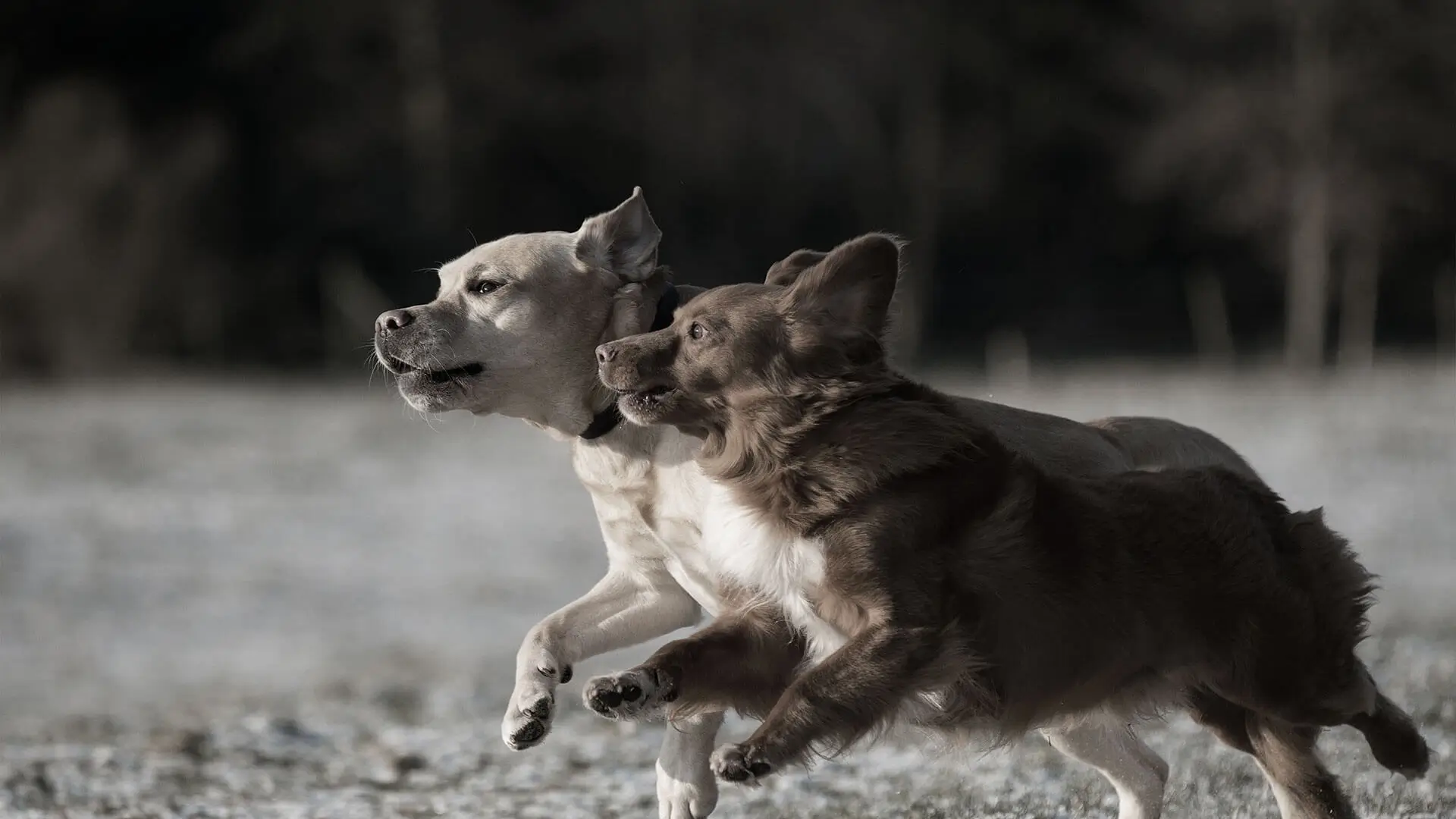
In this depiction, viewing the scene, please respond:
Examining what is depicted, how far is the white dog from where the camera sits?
5.53 meters

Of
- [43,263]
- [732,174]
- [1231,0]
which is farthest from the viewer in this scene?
[732,174]

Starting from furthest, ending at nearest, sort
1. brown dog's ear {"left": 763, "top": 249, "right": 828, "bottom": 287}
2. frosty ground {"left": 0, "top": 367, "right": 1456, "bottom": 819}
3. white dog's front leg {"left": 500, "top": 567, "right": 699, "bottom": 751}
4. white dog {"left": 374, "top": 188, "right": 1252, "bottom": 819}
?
frosty ground {"left": 0, "top": 367, "right": 1456, "bottom": 819} < white dog {"left": 374, "top": 188, "right": 1252, "bottom": 819} < white dog's front leg {"left": 500, "top": 567, "right": 699, "bottom": 751} < brown dog's ear {"left": 763, "top": 249, "right": 828, "bottom": 287}

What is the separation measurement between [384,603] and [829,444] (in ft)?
39.9

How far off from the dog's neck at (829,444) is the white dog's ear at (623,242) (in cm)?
133

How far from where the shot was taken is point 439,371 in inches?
227

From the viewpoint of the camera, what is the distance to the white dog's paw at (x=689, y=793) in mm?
5605

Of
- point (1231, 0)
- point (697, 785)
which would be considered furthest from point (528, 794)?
point (1231, 0)

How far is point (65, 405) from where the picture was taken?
2288 cm

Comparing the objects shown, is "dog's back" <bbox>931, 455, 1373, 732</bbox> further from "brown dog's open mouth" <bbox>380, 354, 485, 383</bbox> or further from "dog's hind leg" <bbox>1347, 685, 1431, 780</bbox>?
"brown dog's open mouth" <bbox>380, 354, 485, 383</bbox>

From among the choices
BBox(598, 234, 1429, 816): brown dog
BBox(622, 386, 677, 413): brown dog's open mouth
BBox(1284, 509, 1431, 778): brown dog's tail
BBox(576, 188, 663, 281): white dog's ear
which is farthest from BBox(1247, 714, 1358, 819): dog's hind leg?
BBox(576, 188, 663, 281): white dog's ear

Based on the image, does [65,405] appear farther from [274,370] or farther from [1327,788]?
[1327,788]

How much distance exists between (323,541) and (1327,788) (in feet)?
46.0

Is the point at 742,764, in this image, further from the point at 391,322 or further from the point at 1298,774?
the point at 391,322

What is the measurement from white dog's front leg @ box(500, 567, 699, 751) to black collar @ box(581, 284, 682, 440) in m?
0.48
